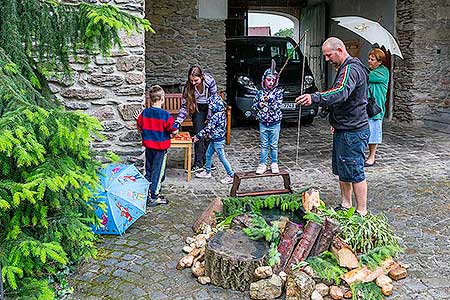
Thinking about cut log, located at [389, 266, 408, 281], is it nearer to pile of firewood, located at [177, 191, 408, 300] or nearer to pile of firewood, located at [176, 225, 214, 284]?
pile of firewood, located at [177, 191, 408, 300]

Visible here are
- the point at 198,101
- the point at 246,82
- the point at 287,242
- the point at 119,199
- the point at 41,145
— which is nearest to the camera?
the point at 41,145

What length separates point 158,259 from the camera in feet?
12.2

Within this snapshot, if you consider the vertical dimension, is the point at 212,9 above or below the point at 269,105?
above

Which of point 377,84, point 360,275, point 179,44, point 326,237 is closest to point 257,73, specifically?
point 179,44

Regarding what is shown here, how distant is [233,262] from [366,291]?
0.86 meters

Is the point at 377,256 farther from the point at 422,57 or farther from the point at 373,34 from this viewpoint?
the point at 422,57

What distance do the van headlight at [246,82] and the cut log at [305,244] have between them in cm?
600

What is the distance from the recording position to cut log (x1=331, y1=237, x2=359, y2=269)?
129 inches

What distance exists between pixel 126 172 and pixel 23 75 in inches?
57.6

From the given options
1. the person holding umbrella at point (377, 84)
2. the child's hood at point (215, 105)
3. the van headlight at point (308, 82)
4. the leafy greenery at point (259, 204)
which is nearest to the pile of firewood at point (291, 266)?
the leafy greenery at point (259, 204)

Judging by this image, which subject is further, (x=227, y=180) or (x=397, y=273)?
(x=227, y=180)

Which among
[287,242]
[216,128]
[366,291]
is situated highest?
[216,128]

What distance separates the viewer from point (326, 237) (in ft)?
11.2

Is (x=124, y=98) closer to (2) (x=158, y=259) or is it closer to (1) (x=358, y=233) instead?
(2) (x=158, y=259)
